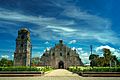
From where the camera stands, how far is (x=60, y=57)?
83688 millimetres

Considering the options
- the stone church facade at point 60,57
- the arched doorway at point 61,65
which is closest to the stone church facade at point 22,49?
the stone church facade at point 60,57

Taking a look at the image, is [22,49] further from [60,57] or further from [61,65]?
[61,65]

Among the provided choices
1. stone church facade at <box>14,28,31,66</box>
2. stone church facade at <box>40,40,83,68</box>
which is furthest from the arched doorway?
stone church facade at <box>14,28,31,66</box>

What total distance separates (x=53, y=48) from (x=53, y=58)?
4.12 metres

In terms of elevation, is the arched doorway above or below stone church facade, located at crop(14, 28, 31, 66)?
below

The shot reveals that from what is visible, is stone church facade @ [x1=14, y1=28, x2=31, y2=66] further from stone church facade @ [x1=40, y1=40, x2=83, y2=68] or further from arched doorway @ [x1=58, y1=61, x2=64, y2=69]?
arched doorway @ [x1=58, y1=61, x2=64, y2=69]

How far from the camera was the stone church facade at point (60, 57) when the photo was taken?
82.2 m

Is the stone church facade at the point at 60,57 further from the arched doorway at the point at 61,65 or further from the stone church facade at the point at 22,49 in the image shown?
the stone church facade at the point at 22,49

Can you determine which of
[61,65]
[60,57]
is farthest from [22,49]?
[61,65]

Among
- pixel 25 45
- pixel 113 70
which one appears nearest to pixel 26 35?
pixel 25 45

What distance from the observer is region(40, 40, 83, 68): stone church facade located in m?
82.2

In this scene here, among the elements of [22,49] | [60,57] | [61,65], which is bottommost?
[61,65]

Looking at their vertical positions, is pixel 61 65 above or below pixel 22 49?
below

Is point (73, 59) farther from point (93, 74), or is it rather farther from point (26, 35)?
point (93, 74)
